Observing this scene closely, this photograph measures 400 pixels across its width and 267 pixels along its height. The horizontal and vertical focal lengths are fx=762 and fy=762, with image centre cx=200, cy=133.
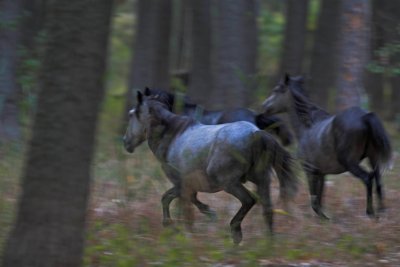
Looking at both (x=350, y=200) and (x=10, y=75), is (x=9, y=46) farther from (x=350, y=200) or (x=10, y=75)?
(x=350, y=200)

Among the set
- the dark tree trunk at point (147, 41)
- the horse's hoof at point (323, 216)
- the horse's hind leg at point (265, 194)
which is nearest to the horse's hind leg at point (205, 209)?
the horse's hind leg at point (265, 194)

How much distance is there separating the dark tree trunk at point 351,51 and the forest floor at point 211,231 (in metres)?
2.98

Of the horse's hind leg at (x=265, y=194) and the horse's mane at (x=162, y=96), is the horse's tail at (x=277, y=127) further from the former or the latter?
the horse's hind leg at (x=265, y=194)

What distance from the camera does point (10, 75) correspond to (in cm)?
1544

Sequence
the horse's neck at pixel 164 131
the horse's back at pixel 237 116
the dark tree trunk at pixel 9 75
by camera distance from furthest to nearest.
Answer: the dark tree trunk at pixel 9 75 < the horse's back at pixel 237 116 < the horse's neck at pixel 164 131

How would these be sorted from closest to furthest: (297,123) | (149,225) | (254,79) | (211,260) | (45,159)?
1. (45,159)
2. (211,260)
3. (149,225)
4. (254,79)
5. (297,123)

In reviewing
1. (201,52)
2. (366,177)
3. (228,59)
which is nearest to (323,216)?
(366,177)

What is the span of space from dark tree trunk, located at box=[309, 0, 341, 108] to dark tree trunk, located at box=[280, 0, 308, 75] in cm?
50

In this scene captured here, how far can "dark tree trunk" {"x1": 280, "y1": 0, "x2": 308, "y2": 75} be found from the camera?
2238 cm

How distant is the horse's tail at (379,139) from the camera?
10.2 meters

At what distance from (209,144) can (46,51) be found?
10.1 ft

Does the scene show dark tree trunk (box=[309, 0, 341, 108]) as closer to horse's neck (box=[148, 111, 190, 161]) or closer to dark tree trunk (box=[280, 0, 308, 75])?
dark tree trunk (box=[280, 0, 308, 75])

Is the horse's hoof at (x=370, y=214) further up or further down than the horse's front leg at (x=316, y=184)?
further down

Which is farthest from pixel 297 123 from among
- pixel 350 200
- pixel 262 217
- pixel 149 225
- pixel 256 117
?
pixel 149 225
